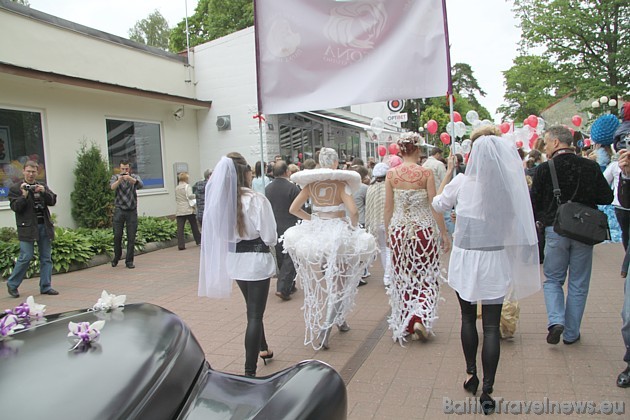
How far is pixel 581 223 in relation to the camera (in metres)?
3.88

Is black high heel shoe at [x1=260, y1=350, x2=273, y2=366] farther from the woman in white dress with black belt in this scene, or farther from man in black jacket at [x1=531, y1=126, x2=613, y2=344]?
man in black jacket at [x1=531, y1=126, x2=613, y2=344]

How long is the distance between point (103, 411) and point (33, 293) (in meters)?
6.74

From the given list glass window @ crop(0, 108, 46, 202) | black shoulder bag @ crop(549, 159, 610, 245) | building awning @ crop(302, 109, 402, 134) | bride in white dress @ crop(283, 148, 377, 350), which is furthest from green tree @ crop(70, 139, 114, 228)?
black shoulder bag @ crop(549, 159, 610, 245)

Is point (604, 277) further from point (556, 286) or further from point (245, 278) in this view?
point (245, 278)

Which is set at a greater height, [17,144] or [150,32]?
[150,32]

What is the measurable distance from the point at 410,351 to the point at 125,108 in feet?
34.7

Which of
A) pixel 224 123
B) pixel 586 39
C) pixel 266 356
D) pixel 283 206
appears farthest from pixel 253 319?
pixel 586 39

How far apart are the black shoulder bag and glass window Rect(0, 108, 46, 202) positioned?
9753mm

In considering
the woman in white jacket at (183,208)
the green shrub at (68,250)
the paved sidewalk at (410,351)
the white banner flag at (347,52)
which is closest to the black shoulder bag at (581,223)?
the paved sidewalk at (410,351)

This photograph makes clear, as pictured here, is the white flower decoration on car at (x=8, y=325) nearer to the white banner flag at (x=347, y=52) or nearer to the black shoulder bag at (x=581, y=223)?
the white banner flag at (x=347, y=52)

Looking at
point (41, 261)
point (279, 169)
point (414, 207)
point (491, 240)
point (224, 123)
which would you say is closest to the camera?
point (491, 240)

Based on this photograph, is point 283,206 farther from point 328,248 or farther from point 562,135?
point 562,135

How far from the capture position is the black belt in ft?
12.3

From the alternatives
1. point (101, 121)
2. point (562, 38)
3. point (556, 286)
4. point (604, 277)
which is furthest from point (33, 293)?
point (562, 38)
